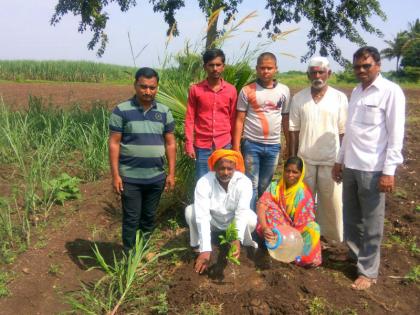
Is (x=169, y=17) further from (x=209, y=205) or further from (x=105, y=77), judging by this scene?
(x=105, y=77)

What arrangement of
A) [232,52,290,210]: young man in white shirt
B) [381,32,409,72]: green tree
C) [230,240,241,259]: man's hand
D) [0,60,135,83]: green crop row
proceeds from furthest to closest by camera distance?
1. [381,32,409,72]: green tree
2. [0,60,135,83]: green crop row
3. [232,52,290,210]: young man in white shirt
4. [230,240,241,259]: man's hand

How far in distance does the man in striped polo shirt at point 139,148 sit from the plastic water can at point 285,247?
37.7 inches

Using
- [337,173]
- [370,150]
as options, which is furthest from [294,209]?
[370,150]

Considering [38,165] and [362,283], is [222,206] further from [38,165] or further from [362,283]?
[38,165]

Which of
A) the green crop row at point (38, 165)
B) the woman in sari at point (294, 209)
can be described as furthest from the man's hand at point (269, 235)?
the green crop row at point (38, 165)

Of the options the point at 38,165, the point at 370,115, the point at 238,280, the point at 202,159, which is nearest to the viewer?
the point at 370,115

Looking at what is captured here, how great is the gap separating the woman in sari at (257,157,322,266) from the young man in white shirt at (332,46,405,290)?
12.3 inches

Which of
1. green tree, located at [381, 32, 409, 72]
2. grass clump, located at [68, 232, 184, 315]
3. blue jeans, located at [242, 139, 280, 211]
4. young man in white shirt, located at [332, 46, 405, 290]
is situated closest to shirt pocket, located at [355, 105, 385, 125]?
young man in white shirt, located at [332, 46, 405, 290]

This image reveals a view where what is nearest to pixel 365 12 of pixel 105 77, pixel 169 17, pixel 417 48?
pixel 169 17

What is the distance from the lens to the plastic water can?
3.54 m

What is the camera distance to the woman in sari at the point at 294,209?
3.62 m

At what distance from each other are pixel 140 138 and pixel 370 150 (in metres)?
1.67

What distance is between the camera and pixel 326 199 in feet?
13.0

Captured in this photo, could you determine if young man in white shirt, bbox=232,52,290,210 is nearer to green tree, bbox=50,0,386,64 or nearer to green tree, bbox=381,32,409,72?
green tree, bbox=50,0,386,64
